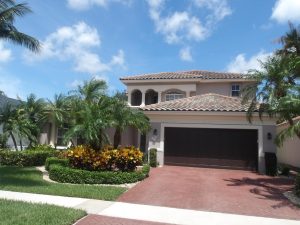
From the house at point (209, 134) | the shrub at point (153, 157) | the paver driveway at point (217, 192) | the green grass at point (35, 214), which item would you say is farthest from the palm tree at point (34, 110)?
the green grass at point (35, 214)

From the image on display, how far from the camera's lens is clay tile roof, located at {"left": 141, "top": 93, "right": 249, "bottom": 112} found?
62.9 ft

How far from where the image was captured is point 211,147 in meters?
19.4

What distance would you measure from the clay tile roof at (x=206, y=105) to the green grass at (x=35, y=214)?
11.7m

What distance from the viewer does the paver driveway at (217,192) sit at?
9.86m

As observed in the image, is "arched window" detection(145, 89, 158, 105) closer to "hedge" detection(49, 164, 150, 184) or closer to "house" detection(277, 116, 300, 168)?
"house" detection(277, 116, 300, 168)

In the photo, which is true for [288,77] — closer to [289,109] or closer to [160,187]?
[289,109]

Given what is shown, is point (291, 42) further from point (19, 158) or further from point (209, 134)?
point (19, 158)

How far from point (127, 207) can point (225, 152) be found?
1093 cm

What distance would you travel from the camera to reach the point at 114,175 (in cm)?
1349

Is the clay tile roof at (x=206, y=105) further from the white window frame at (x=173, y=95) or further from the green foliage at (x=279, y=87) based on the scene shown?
the white window frame at (x=173, y=95)

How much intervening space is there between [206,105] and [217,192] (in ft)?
29.0

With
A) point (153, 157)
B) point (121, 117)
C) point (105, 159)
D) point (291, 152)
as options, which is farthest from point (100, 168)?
point (291, 152)

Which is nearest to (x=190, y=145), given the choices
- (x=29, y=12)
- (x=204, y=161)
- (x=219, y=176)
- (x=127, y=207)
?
(x=204, y=161)

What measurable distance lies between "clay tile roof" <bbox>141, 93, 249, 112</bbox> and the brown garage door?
1317 mm
